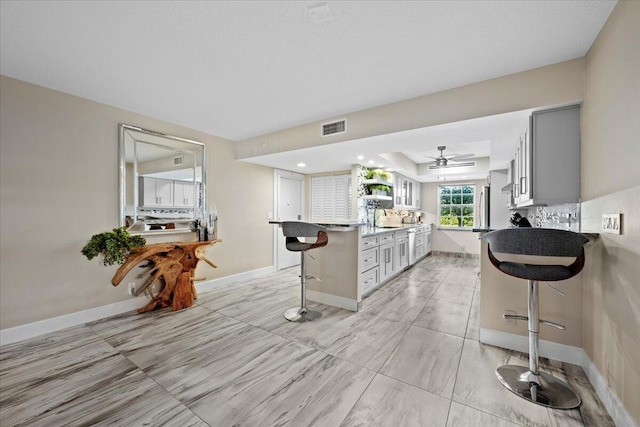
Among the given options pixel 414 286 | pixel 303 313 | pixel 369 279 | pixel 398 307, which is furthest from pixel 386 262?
pixel 303 313

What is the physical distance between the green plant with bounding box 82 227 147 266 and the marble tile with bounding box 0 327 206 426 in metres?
0.88

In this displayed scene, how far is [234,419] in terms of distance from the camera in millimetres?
1575

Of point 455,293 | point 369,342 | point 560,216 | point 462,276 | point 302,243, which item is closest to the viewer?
point 369,342

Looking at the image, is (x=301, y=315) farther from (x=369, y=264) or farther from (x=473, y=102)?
(x=473, y=102)

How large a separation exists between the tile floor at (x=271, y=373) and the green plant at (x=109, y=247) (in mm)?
782

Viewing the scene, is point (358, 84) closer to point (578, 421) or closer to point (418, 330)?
point (418, 330)

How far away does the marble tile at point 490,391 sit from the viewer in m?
1.57

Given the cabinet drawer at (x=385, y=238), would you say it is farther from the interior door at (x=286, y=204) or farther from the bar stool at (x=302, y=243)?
the interior door at (x=286, y=204)

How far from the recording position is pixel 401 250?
5.16 meters

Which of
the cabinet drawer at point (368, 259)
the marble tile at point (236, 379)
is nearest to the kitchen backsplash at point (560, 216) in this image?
the cabinet drawer at point (368, 259)

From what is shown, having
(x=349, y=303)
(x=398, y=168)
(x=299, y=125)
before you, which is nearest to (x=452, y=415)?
(x=349, y=303)

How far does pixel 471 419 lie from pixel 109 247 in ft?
11.8

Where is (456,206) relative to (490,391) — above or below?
above

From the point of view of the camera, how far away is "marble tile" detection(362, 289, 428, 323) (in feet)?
10.2
